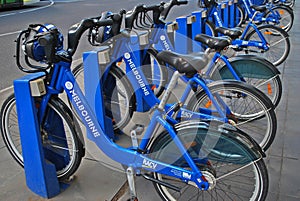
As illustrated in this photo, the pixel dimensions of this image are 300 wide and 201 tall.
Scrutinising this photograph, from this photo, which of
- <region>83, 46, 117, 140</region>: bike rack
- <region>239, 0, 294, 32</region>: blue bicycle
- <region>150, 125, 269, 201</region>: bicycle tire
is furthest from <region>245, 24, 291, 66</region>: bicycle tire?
<region>150, 125, 269, 201</region>: bicycle tire

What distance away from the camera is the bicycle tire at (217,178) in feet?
7.10

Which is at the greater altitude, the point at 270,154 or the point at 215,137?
the point at 215,137

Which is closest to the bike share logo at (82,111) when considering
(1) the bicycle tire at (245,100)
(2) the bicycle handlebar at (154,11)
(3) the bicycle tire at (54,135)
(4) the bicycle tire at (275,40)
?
(3) the bicycle tire at (54,135)

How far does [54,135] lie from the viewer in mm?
2623

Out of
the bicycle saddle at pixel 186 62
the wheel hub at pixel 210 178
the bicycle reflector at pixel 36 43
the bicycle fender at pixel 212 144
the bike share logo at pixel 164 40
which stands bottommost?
the wheel hub at pixel 210 178

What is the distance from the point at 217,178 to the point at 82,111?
3.39 ft

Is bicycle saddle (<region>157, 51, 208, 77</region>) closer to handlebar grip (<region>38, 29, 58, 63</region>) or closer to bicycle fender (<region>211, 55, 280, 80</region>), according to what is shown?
handlebar grip (<region>38, 29, 58, 63</region>)

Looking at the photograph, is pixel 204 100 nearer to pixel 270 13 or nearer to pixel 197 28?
pixel 197 28

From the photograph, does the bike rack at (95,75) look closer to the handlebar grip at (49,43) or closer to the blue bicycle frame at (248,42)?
the handlebar grip at (49,43)

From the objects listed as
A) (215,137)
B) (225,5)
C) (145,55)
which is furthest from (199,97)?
(225,5)

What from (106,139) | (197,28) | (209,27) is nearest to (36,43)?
(106,139)

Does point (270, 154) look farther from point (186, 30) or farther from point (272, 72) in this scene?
point (186, 30)

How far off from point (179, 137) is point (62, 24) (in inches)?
323

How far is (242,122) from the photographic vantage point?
347 centimetres
